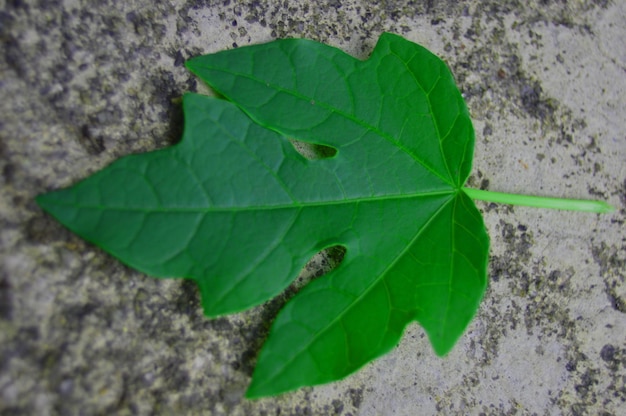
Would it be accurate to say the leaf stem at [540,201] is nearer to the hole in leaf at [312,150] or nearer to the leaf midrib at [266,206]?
the leaf midrib at [266,206]

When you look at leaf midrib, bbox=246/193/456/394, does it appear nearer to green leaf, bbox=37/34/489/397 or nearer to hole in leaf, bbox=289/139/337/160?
green leaf, bbox=37/34/489/397

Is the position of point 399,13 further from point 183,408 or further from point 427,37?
point 183,408

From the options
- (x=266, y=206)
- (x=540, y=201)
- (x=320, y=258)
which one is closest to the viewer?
(x=266, y=206)

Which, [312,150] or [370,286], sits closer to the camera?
[370,286]

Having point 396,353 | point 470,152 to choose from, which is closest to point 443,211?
point 470,152

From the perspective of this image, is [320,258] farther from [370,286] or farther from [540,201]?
[540,201]

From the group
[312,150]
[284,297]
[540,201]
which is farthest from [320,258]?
[540,201]

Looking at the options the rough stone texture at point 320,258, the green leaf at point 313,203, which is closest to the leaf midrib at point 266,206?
the green leaf at point 313,203

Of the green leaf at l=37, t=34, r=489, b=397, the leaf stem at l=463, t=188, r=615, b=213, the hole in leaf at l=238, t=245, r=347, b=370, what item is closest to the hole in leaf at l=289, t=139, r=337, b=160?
the green leaf at l=37, t=34, r=489, b=397
